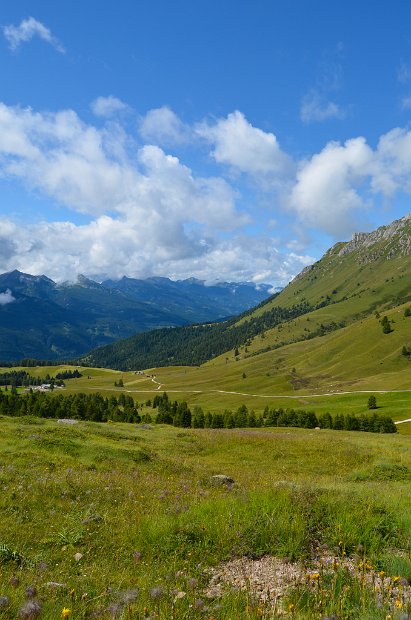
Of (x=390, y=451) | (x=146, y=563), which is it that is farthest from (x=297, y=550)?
(x=390, y=451)

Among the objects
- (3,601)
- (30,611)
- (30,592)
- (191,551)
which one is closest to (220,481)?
(191,551)

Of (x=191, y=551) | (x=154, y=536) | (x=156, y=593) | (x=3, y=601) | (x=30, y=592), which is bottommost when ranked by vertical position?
(x=191, y=551)

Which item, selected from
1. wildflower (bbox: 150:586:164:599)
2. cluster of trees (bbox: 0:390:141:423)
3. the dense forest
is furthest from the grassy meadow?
the dense forest

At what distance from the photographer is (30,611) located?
4.77 meters

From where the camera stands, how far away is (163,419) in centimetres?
9925

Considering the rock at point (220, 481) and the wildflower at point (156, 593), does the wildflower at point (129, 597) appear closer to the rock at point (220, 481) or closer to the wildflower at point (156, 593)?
the wildflower at point (156, 593)

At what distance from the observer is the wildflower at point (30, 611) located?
15.6ft

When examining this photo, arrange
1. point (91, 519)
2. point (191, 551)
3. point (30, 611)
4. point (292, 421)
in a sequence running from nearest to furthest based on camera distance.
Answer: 1. point (30, 611)
2. point (191, 551)
3. point (91, 519)
4. point (292, 421)

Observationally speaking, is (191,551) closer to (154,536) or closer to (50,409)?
(154,536)

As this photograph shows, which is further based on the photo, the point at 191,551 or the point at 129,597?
the point at 191,551

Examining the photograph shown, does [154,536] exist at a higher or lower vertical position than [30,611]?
lower

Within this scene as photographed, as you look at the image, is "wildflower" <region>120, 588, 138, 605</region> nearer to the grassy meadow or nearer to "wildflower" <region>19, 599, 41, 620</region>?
the grassy meadow

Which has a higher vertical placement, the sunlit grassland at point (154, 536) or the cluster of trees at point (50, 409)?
the sunlit grassland at point (154, 536)

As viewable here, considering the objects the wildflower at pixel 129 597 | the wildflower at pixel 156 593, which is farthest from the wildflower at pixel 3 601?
the wildflower at pixel 156 593
